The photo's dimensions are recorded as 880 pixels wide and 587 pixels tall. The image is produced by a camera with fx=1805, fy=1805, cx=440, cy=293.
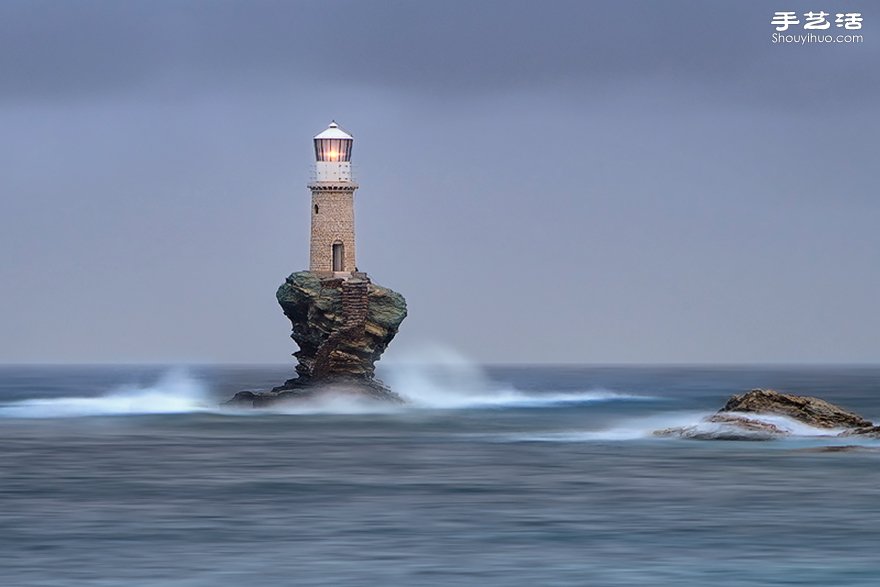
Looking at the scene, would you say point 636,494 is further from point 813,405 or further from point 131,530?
point 813,405

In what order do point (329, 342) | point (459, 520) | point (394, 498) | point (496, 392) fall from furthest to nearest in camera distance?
1. point (496, 392)
2. point (329, 342)
3. point (394, 498)
4. point (459, 520)

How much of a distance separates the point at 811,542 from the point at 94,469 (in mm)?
23566

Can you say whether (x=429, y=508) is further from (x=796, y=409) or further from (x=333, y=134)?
(x=333, y=134)

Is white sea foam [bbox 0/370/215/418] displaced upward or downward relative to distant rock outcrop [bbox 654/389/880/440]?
upward

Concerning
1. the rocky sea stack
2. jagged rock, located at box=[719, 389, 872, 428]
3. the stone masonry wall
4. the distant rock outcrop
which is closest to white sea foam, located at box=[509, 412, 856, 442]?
the distant rock outcrop

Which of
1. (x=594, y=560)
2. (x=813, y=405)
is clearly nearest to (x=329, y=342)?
(x=813, y=405)

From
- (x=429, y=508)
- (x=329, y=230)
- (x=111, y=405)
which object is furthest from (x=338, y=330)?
(x=429, y=508)

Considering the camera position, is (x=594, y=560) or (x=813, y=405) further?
(x=813, y=405)

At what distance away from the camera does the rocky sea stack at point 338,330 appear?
87562 mm

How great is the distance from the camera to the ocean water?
3075 centimetres

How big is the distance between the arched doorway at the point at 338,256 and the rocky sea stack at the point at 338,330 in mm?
812

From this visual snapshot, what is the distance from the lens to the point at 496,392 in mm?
127062

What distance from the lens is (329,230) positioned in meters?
88.9

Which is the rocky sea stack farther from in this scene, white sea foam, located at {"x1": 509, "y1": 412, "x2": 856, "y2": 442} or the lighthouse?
white sea foam, located at {"x1": 509, "y1": 412, "x2": 856, "y2": 442}
